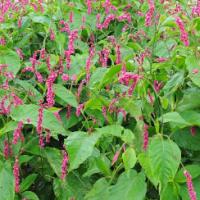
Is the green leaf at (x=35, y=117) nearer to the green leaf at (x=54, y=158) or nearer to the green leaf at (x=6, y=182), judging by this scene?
the green leaf at (x=54, y=158)

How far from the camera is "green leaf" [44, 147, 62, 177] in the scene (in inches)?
80.3

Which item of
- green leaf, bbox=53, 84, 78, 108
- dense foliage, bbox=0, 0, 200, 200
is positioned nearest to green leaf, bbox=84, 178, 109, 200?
dense foliage, bbox=0, 0, 200, 200

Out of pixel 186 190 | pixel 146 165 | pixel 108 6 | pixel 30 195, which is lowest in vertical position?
pixel 30 195

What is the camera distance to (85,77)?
2.43 m

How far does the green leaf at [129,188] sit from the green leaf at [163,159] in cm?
15

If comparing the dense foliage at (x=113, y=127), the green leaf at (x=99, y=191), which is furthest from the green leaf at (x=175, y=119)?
the green leaf at (x=99, y=191)

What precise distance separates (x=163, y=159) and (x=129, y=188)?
0.79 ft

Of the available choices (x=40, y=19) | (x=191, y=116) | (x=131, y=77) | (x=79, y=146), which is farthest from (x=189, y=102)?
(x=40, y=19)

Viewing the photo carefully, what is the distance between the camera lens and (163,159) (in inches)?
64.9

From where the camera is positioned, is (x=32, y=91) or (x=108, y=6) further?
(x=108, y=6)

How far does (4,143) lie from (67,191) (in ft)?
1.10

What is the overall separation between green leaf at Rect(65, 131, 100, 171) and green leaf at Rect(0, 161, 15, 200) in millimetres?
369

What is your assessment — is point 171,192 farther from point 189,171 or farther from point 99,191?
point 99,191

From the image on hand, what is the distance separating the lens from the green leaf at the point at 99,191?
6.34 feet
